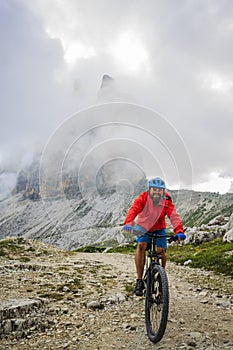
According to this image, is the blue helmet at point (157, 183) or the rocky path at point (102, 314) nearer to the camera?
the rocky path at point (102, 314)

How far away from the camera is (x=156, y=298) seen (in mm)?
6336

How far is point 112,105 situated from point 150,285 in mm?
16872

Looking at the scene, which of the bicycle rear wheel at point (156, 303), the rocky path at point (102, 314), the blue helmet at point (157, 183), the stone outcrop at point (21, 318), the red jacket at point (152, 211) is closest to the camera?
the bicycle rear wheel at point (156, 303)

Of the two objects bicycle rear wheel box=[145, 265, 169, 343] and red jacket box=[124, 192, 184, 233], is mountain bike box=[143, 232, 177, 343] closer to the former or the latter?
bicycle rear wheel box=[145, 265, 169, 343]

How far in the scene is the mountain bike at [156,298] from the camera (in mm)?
5695

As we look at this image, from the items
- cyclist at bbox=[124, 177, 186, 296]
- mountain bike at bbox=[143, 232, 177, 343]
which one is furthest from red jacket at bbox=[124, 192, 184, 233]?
mountain bike at bbox=[143, 232, 177, 343]

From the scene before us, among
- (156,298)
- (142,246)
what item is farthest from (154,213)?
(156,298)

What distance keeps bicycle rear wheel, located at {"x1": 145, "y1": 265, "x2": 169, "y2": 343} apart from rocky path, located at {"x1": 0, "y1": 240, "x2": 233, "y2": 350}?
254 millimetres

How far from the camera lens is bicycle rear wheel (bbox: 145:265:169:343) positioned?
5.67 m

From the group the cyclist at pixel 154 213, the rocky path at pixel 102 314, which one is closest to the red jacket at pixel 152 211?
the cyclist at pixel 154 213

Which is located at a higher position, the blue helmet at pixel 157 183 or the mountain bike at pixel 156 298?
the blue helmet at pixel 157 183

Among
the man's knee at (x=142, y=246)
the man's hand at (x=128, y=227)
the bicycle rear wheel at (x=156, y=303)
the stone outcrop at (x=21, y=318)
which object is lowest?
the stone outcrop at (x=21, y=318)

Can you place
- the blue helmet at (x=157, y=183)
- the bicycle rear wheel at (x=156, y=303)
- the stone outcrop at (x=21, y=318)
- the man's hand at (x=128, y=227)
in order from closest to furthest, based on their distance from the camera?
the bicycle rear wheel at (x=156, y=303) < the stone outcrop at (x=21, y=318) < the man's hand at (x=128, y=227) < the blue helmet at (x=157, y=183)

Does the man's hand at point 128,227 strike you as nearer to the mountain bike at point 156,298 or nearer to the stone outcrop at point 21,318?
the mountain bike at point 156,298
